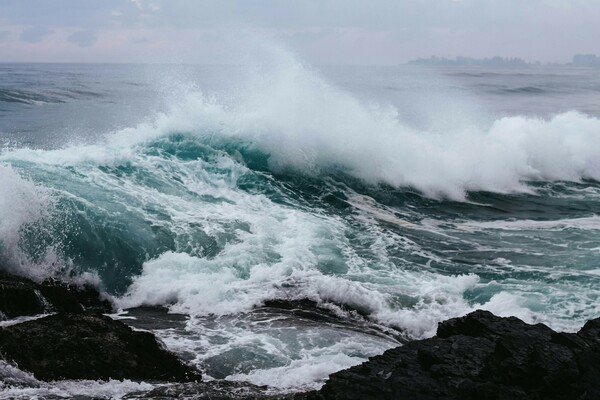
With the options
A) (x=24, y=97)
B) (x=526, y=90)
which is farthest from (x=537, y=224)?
(x=526, y=90)

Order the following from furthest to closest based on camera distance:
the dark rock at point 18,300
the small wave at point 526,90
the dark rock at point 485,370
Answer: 1. the small wave at point 526,90
2. the dark rock at point 18,300
3. the dark rock at point 485,370

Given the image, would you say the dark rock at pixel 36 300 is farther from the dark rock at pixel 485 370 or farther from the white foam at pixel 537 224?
the white foam at pixel 537 224

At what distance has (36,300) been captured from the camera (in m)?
7.25

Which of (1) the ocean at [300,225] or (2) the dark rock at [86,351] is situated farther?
(1) the ocean at [300,225]

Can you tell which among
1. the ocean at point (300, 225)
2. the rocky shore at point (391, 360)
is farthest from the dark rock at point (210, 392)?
the ocean at point (300, 225)

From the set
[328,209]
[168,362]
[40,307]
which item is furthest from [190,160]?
[168,362]

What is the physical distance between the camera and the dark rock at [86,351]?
227 inches

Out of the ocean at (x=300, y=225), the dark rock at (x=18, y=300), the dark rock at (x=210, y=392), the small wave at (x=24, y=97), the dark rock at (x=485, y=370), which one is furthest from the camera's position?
the small wave at (x=24, y=97)

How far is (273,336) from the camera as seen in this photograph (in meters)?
7.54

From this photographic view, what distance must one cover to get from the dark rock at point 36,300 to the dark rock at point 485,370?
4149mm

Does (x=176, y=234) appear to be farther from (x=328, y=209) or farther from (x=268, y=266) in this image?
(x=328, y=209)

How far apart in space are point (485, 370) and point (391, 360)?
0.82m

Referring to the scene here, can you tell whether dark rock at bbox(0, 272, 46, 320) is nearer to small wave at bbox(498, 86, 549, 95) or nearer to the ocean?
the ocean

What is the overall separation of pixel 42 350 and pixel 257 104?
14.4 m
